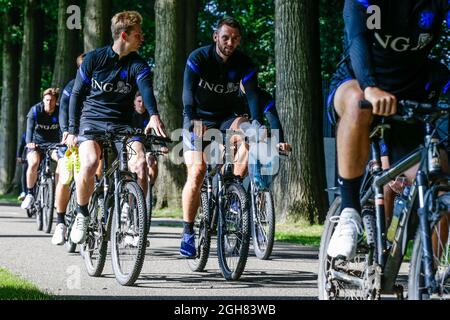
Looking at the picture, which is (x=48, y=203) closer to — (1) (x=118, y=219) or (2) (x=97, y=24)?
(1) (x=118, y=219)

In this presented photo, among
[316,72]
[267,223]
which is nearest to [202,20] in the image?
[316,72]

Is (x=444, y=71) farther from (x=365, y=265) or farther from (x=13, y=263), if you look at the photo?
(x=13, y=263)

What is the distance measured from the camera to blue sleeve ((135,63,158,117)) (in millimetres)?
8341

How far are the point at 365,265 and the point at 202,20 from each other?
32.4 metres

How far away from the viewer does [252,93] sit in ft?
28.2

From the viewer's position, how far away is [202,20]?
37.0 metres

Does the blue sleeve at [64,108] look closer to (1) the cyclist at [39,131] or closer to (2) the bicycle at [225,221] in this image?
(2) the bicycle at [225,221]

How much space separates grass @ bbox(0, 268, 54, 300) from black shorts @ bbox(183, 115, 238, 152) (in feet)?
5.71

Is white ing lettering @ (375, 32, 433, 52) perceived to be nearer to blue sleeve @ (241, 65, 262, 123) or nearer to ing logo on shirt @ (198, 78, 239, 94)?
blue sleeve @ (241, 65, 262, 123)

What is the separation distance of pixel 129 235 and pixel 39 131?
8395 mm

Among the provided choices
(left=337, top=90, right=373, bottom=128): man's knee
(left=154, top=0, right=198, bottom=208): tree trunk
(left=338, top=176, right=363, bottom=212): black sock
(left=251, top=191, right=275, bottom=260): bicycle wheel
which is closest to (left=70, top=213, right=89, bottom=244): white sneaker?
(left=251, top=191, right=275, bottom=260): bicycle wheel

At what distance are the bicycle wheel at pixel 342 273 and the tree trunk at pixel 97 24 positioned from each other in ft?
49.8

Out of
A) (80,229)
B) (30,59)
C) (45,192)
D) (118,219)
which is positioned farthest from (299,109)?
(30,59)
